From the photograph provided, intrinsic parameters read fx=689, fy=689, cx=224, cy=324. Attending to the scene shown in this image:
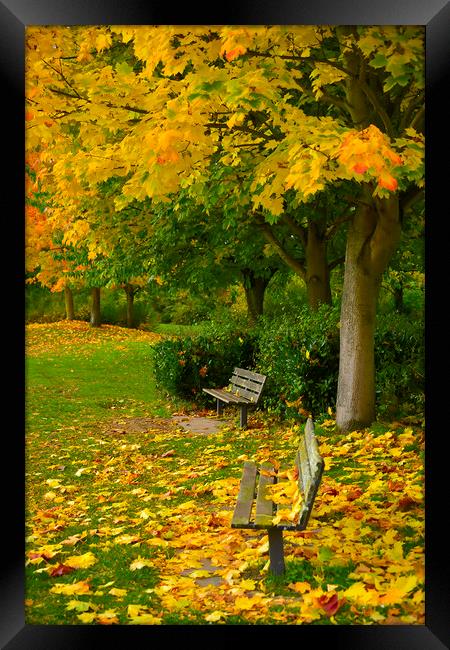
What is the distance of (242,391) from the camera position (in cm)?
978

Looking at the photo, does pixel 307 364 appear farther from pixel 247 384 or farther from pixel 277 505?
pixel 277 505

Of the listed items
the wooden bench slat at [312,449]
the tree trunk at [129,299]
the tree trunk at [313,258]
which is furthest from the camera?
the tree trunk at [129,299]

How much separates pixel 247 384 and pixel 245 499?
5234 millimetres

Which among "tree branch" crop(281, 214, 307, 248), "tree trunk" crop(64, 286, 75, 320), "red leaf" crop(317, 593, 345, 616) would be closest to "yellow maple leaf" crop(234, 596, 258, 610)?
"red leaf" crop(317, 593, 345, 616)

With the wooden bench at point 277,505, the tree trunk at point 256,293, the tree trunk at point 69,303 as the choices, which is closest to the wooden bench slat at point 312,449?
the wooden bench at point 277,505

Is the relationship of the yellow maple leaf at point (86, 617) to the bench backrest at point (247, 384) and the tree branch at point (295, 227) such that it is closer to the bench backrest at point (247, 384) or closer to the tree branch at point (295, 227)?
the bench backrest at point (247, 384)

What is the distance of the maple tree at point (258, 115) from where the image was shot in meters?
4.59

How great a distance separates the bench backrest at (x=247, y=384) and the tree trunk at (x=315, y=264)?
7.95ft

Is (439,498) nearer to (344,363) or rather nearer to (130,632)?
(130,632)

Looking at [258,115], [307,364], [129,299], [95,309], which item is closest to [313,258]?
[307,364]

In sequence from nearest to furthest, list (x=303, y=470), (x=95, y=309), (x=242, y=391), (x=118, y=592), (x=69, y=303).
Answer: (x=118, y=592) → (x=303, y=470) → (x=242, y=391) → (x=69, y=303) → (x=95, y=309)

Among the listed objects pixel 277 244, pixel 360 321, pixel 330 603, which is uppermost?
pixel 277 244

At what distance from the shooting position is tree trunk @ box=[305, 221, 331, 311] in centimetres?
1209

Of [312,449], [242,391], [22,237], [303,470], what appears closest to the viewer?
[22,237]
